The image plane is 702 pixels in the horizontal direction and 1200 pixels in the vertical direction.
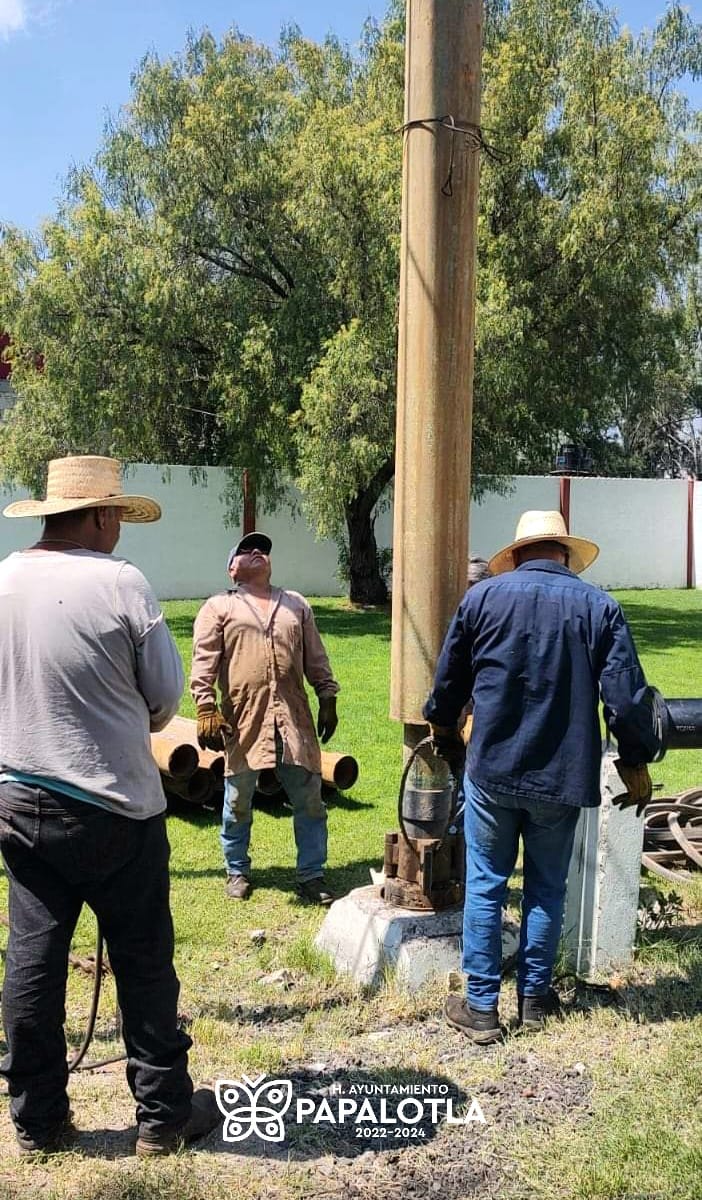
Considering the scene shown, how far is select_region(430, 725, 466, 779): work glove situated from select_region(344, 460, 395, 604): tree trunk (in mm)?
14700

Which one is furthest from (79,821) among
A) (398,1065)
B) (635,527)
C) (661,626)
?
(635,527)

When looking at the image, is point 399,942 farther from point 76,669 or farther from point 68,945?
point 76,669

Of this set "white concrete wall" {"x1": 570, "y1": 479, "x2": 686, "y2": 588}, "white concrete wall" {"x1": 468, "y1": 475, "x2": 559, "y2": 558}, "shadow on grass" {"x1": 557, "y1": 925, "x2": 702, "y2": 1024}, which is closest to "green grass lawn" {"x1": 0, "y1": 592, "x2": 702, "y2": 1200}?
"shadow on grass" {"x1": 557, "y1": 925, "x2": 702, "y2": 1024}

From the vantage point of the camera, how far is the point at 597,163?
16.2 m

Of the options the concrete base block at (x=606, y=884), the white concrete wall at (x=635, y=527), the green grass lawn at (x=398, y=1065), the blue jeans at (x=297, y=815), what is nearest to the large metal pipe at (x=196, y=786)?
the green grass lawn at (x=398, y=1065)

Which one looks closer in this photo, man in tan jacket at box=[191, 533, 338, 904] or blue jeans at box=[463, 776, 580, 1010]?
blue jeans at box=[463, 776, 580, 1010]

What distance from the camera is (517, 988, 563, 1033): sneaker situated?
13.4 feet

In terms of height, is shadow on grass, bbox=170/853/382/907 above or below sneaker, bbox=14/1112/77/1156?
below

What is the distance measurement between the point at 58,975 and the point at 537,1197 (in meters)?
1.50

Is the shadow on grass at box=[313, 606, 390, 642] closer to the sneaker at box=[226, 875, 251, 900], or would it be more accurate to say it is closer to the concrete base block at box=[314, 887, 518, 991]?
the sneaker at box=[226, 875, 251, 900]

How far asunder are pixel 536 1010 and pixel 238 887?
211 centimetres

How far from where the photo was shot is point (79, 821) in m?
3.13

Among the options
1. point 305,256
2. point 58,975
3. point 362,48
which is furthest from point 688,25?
point 58,975

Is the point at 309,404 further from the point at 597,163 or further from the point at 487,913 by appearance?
the point at 487,913
